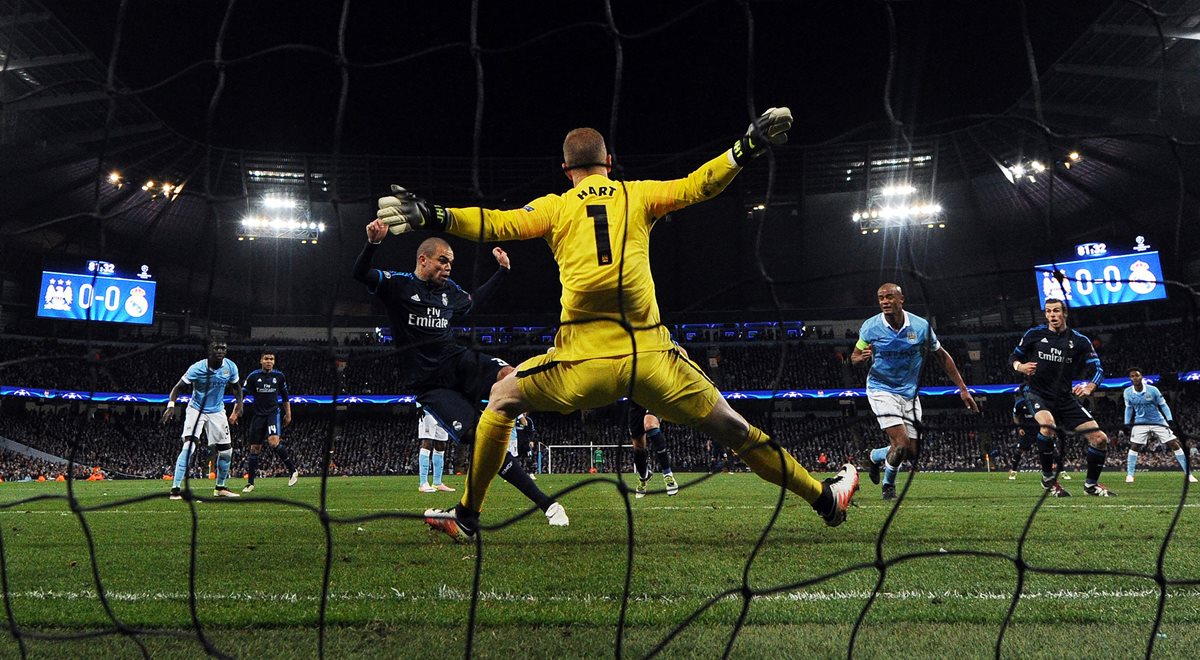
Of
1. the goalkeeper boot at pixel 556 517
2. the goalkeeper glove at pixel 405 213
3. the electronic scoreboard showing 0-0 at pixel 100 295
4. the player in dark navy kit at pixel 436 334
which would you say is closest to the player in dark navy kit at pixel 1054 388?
the goalkeeper boot at pixel 556 517

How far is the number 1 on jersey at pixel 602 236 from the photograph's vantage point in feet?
11.9

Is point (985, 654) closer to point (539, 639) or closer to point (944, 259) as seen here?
point (539, 639)

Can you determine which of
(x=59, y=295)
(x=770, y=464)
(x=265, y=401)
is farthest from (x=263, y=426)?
(x=59, y=295)

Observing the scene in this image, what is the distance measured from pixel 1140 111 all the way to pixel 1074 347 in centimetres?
2124

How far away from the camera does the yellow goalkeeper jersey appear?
3.55m

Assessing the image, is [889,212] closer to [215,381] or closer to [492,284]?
[492,284]

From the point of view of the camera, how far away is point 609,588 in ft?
11.1

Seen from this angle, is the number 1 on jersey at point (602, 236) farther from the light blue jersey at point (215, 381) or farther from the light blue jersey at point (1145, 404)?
the light blue jersey at point (1145, 404)

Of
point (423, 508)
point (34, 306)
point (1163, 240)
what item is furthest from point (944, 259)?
point (34, 306)

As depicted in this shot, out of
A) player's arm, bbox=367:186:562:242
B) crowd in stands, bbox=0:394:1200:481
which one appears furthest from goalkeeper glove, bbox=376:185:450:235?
crowd in stands, bbox=0:394:1200:481

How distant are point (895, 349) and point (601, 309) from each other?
15.7 ft

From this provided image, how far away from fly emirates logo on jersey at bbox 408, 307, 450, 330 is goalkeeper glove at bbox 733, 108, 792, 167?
3.76 meters

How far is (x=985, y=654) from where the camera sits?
2.43 metres

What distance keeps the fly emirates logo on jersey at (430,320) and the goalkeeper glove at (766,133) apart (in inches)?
148
